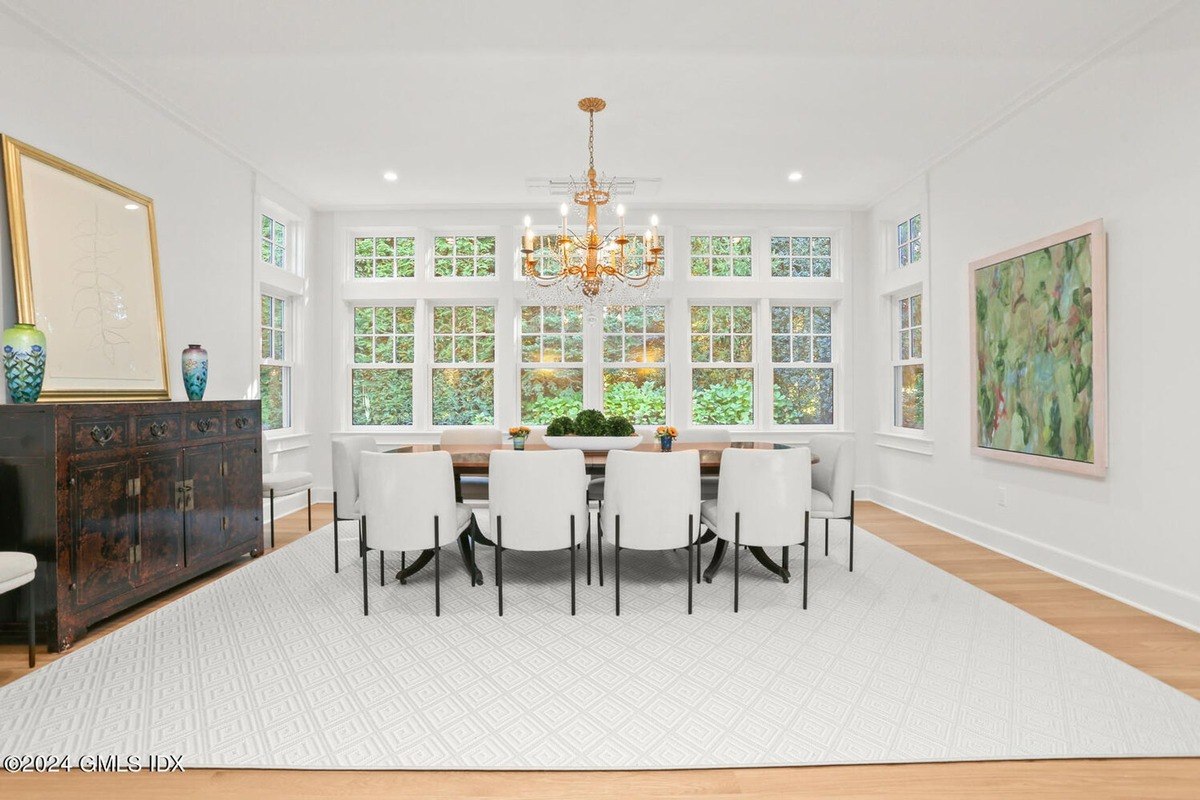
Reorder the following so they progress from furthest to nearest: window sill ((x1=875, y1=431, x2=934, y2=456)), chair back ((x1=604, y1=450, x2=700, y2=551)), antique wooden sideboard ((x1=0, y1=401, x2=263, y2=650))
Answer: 1. window sill ((x1=875, y1=431, x2=934, y2=456))
2. chair back ((x1=604, y1=450, x2=700, y2=551))
3. antique wooden sideboard ((x1=0, y1=401, x2=263, y2=650))

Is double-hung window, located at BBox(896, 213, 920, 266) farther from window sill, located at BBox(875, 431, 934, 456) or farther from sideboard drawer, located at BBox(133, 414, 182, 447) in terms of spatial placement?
sideboard drawer, located at BBox(133, 414, 182, 447)

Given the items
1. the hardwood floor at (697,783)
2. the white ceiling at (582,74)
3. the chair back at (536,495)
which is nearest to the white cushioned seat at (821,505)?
the chair back at (536,495)

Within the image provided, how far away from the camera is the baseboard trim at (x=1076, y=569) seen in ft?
9.57

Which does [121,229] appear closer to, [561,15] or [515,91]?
[515,91]

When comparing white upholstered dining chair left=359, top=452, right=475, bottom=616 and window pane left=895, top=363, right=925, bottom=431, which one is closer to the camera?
white upholstered dining chair left=359, top=452, right=475, bottom=616

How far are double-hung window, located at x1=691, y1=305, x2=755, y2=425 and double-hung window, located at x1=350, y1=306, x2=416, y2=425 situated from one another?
3005 mm

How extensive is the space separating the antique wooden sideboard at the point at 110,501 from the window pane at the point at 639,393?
3.47m

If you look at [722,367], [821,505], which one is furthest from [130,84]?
[722,367]

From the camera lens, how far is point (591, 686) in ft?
7.47

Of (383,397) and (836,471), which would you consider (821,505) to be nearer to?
(836,471)

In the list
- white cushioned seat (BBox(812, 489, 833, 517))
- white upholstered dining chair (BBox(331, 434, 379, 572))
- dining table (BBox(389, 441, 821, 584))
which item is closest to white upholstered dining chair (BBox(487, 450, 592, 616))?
dining table (BBox(389, 441, 821, 584))

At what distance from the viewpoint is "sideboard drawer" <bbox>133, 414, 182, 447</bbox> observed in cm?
307

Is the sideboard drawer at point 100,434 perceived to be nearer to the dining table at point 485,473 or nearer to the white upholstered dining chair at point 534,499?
the dining table at point 485,473

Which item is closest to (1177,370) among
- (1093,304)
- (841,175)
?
(1093,304)
